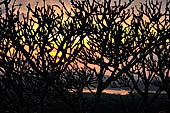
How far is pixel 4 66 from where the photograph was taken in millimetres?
3197

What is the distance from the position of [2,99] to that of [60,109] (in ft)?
59.1

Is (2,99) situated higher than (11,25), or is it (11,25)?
(11,25)

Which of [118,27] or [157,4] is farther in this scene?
[157,4]

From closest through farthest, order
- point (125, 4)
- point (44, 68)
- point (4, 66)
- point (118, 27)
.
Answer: point (4, 66) < point (44, 68) < point (118, 27) < point (125, 4)

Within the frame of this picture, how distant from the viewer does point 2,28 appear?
3.34 m

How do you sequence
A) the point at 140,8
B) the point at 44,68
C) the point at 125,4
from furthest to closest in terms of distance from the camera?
the point at 140,8, the point at 125,4, the point at 44,68

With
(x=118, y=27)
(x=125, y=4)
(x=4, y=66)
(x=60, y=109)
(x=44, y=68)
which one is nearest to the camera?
(x=4, y=66)

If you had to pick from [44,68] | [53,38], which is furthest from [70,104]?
[53,38]

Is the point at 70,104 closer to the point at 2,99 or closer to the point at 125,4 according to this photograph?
the point at 2,99

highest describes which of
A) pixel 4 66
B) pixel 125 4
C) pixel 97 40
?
pixel 125 4

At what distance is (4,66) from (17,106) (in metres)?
0.58

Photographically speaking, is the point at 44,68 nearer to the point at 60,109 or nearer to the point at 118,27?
the point at 118,27

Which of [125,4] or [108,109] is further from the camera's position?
[108,109]

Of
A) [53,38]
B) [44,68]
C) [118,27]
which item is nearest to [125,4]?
[118,27]
